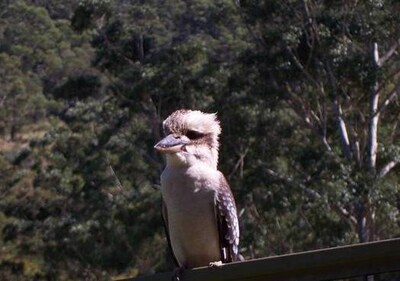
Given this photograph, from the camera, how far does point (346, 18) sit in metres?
17.2

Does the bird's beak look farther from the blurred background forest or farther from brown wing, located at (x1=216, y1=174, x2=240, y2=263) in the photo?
the blurred background forest

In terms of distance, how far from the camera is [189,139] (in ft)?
12.0

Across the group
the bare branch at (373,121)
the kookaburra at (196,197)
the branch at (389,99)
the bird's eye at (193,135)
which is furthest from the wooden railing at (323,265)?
the branch at (389,99)

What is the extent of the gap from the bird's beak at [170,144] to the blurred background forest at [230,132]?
1303 centimetres

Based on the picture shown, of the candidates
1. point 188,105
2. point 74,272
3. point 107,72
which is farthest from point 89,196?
point 188,105

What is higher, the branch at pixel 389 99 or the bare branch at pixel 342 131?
the branch at pixel 389 99

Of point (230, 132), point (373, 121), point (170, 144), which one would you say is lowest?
point (170, 144)

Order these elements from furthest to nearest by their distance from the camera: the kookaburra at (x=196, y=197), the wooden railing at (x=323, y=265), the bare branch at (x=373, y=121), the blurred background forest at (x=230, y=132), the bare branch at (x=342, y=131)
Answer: the bare branch at (x=342, y=131)
the bare branch at (x=373, y=121)
the blurred background forest at (x=230, y=132)
the kookaburra at (x=196, y=197)
the wooden railing at (x=323, y=265)

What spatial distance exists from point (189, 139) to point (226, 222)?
0.37 m

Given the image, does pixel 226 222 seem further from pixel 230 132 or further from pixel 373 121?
pixel 230 132

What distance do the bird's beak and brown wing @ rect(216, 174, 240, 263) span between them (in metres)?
0.26

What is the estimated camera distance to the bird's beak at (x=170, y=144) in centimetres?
346

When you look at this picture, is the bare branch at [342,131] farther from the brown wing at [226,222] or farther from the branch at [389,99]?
the brown wing at [226,222]

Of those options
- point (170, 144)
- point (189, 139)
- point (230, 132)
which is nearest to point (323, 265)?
point (170, 144)
